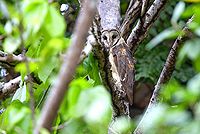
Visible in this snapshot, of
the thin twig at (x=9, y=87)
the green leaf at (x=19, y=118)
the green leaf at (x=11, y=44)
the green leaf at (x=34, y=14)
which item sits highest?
the thin twig at (x=9, y=87)

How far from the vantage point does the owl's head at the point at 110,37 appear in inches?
32.9

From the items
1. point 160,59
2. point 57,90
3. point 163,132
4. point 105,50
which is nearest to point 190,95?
point 163,132

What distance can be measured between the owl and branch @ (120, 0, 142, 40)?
9 centimetres

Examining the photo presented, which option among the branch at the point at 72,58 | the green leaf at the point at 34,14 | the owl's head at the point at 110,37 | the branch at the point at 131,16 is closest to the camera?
the branch at the point at 72,58

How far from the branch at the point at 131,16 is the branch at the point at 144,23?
0.04 feet

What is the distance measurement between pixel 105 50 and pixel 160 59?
52.8 inches

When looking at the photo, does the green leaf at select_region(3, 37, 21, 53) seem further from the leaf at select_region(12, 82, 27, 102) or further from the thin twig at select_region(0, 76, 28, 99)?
the thin twig at select_region(0, 76, 28, 99)

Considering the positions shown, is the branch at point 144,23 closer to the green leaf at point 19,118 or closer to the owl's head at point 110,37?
the owl's head at point 110,37

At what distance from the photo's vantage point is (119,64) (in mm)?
873

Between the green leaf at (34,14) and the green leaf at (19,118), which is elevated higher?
the green leaf at (34,14)

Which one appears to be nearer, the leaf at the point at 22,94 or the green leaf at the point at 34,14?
the green leaf at the point at 34,14

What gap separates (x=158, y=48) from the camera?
2184 mm

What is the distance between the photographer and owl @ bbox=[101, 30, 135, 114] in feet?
2.76

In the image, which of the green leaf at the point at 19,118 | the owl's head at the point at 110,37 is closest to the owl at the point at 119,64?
the owl's head at the point at 110,37
